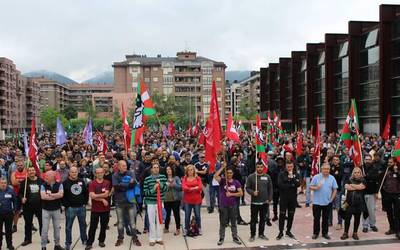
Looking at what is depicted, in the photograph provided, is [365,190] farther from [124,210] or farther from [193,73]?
[193,73]

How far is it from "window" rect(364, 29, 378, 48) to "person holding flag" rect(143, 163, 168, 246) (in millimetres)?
38494

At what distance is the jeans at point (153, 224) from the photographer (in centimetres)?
1000

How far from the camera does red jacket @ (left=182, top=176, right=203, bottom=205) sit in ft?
34.8

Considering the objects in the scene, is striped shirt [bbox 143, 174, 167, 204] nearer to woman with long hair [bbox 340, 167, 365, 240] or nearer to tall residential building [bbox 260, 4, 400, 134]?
woman with long hair [bbox 340, 167, 365, 240]

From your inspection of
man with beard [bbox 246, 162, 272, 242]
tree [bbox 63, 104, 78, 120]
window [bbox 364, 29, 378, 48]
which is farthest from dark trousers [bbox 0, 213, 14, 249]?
tree [bbox 63, 104, 78, 120]

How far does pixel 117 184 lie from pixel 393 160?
620 centimetres

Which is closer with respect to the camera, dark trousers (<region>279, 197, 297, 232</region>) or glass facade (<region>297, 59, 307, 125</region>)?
→ dark trousers (<region>279, 197, 297, 232</region>)

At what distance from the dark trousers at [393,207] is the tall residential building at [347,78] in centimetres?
3170

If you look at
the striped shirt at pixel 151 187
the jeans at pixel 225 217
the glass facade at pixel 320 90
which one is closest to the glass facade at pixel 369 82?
the glass facade at pixel 320 90

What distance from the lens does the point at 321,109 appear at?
57906 millimetres

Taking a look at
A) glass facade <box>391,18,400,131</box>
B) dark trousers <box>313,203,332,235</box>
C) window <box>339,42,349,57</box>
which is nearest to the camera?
dark trousers <box>313,203,332,235</box>

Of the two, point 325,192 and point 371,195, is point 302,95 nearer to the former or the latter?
point 371,195

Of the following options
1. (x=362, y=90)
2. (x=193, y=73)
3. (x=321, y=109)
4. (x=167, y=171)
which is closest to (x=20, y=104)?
(x=193, y=73)

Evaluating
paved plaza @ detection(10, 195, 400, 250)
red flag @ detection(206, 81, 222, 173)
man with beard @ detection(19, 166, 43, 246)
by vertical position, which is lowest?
paved plaza @ detection(10, 195, 400, 250)
